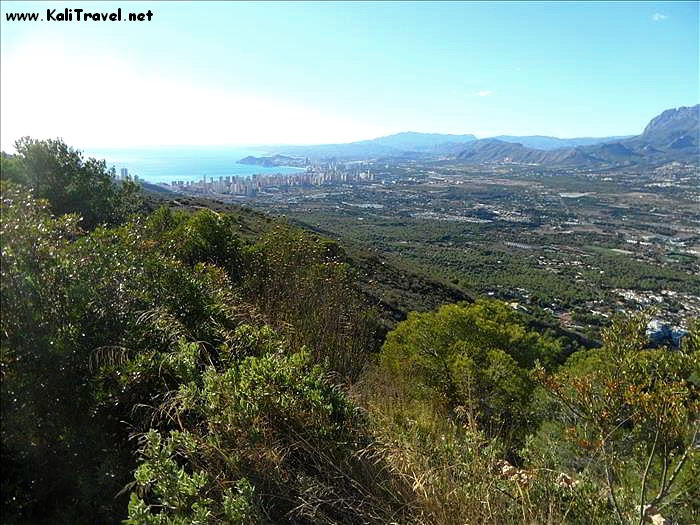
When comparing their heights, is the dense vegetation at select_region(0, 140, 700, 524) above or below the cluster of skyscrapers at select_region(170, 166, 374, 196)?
below

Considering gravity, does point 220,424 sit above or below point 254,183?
below

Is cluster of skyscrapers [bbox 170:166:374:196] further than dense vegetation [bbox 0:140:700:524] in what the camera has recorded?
Yes

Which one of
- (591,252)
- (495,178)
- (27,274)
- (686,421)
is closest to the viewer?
(27,274)

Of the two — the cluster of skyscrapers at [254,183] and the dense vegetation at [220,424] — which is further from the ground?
the cluster of skyscrapers at [254,183]

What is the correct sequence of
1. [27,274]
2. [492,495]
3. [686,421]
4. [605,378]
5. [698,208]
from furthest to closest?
[698,208]
[605,378]
[686,421]
[27,274]
[492,495]

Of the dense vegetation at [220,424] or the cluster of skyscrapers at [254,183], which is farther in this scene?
the cluster of skyscrapers at [254,183]

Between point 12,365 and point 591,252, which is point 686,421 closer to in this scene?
point 12,365

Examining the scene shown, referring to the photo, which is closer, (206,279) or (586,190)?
(206,279)

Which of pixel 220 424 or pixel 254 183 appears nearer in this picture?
pixel 220 424

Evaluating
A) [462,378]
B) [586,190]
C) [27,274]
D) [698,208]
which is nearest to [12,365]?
[27,274]

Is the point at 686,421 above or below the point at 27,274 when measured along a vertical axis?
below

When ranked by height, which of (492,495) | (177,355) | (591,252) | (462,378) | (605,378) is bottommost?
(591,252)
